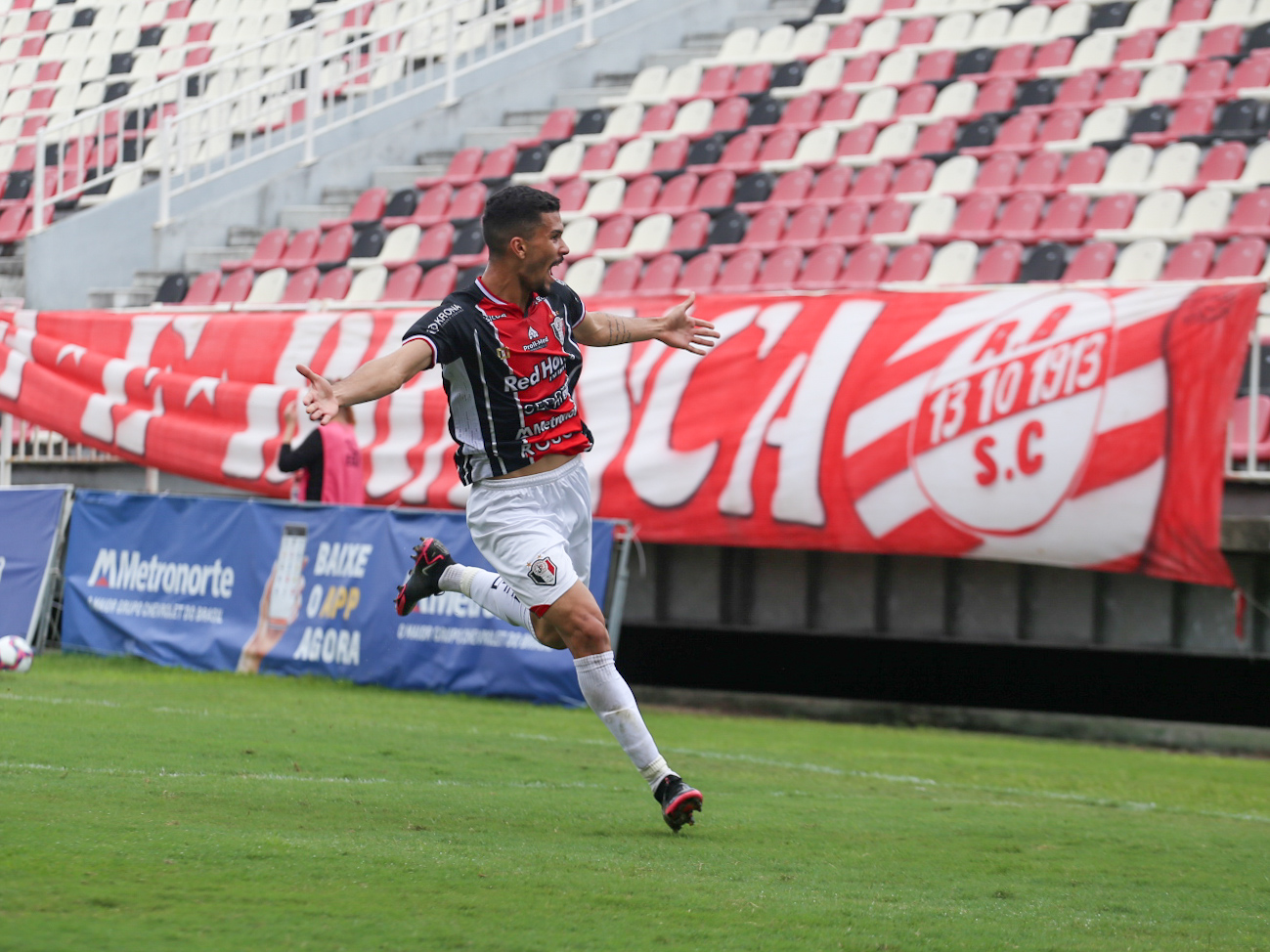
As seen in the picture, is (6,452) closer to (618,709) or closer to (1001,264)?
(1001,264)

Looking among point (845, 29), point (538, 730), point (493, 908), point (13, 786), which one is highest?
point (845, 29)

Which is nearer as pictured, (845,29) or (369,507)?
(369,507)

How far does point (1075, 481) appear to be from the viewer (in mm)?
10258

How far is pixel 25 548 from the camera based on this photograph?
12.6 m

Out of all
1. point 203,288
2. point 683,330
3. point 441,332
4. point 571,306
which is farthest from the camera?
point 203,288

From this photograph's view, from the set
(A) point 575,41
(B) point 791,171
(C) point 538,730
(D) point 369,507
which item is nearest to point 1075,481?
(C) point 538,730

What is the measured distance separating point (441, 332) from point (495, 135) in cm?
1541

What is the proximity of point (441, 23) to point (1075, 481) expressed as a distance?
15.7 metres

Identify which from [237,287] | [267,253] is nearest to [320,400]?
[237,287]

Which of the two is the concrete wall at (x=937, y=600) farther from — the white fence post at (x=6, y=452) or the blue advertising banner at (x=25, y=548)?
the white fence post at (x=6, y=452)

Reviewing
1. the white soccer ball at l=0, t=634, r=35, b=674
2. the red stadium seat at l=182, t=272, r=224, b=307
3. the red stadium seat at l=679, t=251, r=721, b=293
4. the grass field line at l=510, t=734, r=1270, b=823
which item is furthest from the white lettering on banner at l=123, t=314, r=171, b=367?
the grass field line at l=510, t=734, r=1270, b=823

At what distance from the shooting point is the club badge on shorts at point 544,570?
5.64 m

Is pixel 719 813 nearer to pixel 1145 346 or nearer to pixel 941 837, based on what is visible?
pixel 941 837

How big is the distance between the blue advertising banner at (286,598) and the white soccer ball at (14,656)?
181 cm
